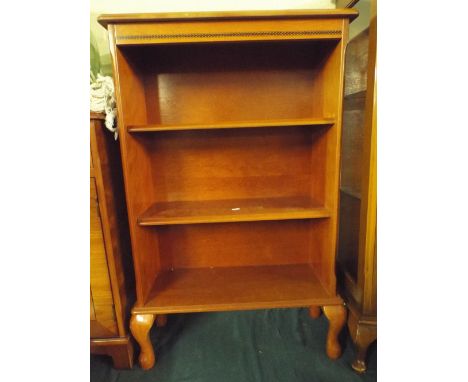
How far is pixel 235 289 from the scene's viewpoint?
1.23 meters

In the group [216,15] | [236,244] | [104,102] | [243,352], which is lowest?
[243,352]

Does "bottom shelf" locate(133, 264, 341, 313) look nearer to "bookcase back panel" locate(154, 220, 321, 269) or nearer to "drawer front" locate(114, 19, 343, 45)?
"bookcase back panel" locate(154, 220, 321, 269)

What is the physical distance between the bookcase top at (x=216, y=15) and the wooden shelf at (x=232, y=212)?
0.72m

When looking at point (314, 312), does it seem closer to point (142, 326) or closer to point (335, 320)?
point (335, 320)

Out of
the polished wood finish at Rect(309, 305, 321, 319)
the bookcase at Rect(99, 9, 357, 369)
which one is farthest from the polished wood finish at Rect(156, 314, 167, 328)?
the polished wood finish at Rect(309, 305, 321, 319)

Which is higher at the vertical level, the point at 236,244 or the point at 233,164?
the point at 233,164

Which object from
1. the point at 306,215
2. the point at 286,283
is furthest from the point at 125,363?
the point at 306,215

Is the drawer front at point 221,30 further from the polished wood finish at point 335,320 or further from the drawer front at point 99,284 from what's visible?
the polished wood finish at point 335,320

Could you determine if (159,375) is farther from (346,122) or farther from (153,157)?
(346,122)

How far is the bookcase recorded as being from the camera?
3.18ft

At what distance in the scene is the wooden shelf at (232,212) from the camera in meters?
1.10

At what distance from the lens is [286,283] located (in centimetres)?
125

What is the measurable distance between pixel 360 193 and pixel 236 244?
66cm

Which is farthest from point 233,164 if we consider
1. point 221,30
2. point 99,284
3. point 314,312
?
point 314,312
